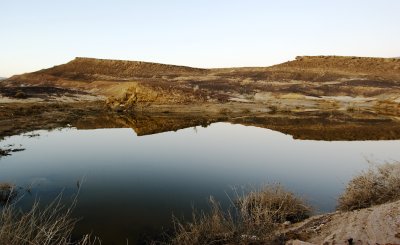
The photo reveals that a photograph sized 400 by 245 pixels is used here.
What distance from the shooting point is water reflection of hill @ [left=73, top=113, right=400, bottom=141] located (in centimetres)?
1989

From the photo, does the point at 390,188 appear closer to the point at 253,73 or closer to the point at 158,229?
the point at 158,229

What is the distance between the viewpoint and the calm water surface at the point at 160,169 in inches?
335

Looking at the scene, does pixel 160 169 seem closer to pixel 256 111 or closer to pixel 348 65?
pixel 256 111

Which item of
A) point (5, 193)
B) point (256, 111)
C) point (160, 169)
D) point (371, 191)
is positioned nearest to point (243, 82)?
point (256, 111)

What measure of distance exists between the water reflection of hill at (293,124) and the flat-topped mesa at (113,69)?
41.2m

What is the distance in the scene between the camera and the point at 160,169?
39.8 ft

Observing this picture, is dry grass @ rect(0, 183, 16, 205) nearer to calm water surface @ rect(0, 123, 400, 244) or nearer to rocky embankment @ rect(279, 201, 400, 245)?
calm water surface @ rect(0, 123, 400, 244)

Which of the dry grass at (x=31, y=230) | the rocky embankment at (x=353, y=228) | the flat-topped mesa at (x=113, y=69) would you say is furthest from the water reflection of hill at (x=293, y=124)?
the flat-topped mesa at (x=113, y=69)

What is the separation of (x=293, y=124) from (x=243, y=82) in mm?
30455

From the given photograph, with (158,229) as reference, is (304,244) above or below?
above

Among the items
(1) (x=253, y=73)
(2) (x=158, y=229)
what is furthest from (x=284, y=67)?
(2) (x=158, y=229)

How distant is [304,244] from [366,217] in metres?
1.80

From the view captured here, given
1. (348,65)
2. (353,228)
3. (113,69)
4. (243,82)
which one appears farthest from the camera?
(113,69)

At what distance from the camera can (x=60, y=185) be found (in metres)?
10.1
